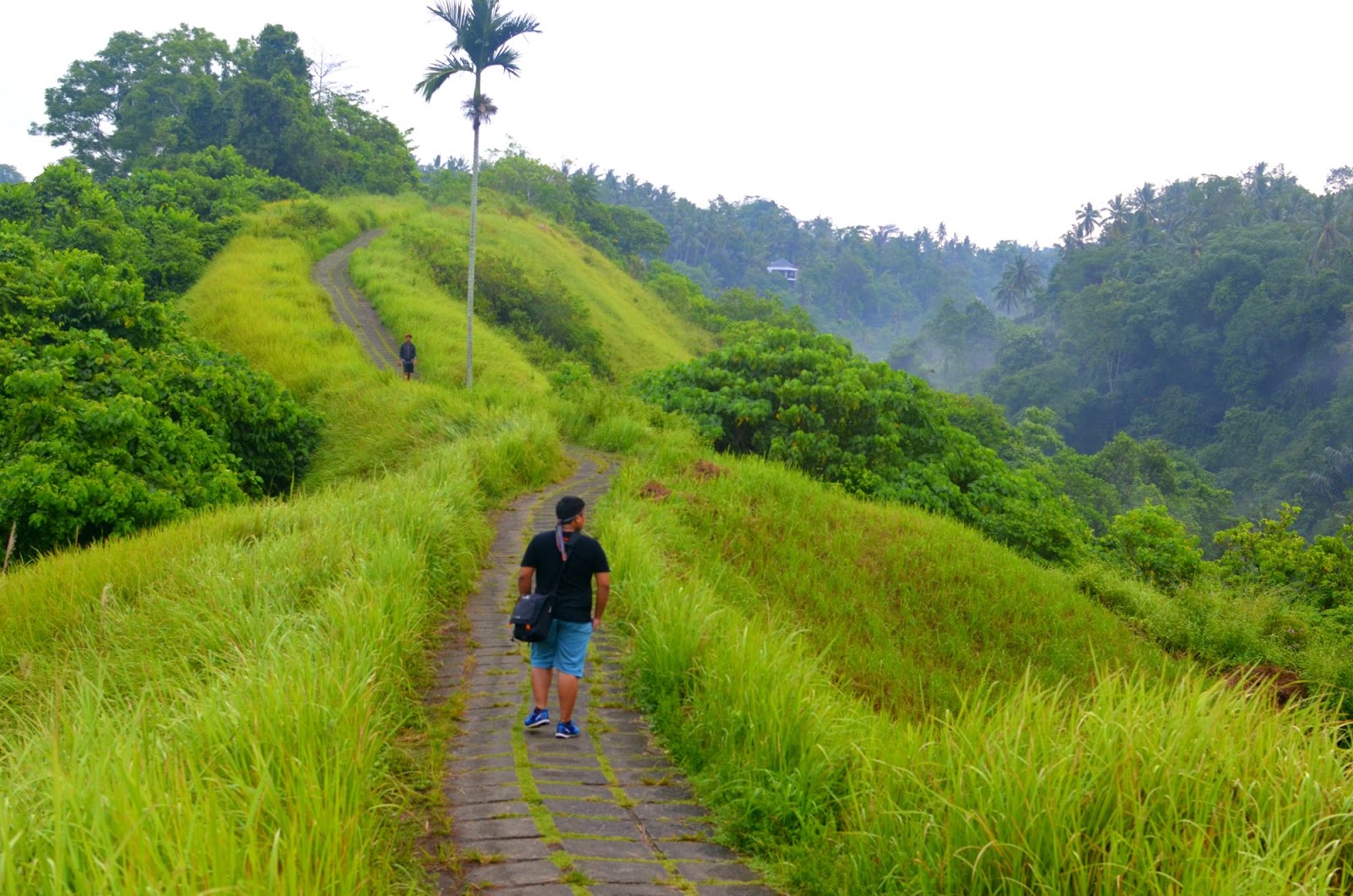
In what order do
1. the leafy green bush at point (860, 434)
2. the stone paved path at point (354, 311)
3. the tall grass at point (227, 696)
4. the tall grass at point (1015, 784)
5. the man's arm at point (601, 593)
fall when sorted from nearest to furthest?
the tall grass at point (227, 696), the tall grass at point (1015, 784), the man's arm at point (601, 593), the leafy green bush at point (860, 434), the stone paved path at point (354, 311)

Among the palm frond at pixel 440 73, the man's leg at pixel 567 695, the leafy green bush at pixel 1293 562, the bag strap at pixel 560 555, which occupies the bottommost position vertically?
the leafy green bush at pixel 1293 562

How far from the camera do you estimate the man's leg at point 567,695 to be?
5.33 metres

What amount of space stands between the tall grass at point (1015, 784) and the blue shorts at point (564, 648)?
1.99 feet

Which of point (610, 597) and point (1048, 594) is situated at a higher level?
point (610, 597)

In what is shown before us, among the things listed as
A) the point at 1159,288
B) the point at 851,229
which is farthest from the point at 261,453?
the point at 851,229

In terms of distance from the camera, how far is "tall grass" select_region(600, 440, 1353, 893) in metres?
3.18

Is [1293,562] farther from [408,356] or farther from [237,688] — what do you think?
[237,688]

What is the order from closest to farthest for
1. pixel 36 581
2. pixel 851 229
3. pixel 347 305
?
pixel 36 581 → pixel 347 305 → pixel 851 229

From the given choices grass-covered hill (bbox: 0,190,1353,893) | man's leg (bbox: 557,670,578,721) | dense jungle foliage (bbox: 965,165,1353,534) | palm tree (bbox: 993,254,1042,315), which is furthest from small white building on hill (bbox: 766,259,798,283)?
man's leg (bbox: 557,670,578,721)

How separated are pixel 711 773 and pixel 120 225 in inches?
1218

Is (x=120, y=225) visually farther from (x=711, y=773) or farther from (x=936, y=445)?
(x=711, y=773)

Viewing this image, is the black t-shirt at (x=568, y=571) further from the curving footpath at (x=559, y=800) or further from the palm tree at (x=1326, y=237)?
the palm tree at (x=1326, y=237)

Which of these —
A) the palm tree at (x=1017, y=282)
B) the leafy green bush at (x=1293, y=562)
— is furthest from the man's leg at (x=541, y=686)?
the palm tree at (x=1017, y=282)

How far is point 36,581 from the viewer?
7520 mm
